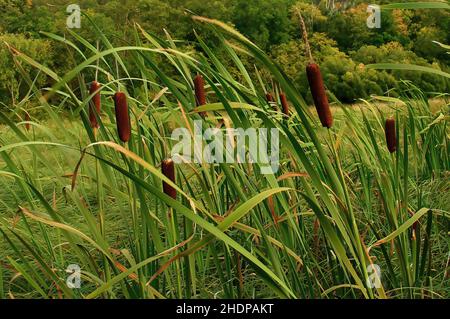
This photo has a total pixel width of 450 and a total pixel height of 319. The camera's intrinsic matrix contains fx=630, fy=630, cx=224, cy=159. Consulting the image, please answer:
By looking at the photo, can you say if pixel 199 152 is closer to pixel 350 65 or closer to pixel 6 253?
pixel 6 253

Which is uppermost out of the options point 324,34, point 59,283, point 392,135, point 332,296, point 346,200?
point 324,34

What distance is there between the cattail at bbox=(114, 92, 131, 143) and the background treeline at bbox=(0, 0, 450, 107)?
262 inches

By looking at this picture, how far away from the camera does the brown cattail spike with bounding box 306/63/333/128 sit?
3.99 ft

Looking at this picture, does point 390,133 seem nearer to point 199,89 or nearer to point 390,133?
point 390,133

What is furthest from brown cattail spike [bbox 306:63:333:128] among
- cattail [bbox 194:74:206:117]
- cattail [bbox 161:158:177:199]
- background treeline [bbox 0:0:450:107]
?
background treeline [bbox 0:0:450:107]

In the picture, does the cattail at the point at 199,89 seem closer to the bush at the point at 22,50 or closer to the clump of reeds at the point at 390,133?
the clump of reeds at the point at 390,133

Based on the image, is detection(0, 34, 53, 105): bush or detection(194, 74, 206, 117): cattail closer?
detection(194, 74, 206, 117): cattail

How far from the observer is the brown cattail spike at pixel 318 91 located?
1216 millimetres

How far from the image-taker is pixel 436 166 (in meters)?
2.62

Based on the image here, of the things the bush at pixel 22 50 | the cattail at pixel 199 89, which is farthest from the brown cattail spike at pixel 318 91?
the bush at pixel 22 50

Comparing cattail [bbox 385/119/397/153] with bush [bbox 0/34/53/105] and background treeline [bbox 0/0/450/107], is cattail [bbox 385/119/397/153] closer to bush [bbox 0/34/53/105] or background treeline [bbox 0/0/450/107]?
background treeline [bbox 0/0/450/107]

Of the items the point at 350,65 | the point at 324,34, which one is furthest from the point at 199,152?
the point at 324,34

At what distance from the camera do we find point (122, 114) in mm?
1236
